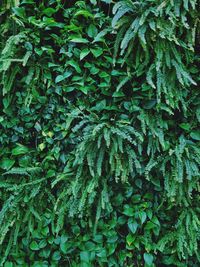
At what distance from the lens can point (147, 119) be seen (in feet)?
9.91

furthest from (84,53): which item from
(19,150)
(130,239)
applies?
(130,239)

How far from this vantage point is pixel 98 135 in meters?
2.98

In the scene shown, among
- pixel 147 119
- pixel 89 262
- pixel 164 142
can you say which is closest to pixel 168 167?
pixel 164 142

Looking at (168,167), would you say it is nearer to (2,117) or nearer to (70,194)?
(70,194)

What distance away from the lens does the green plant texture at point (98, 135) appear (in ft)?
9.84

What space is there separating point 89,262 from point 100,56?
1751 millimetres

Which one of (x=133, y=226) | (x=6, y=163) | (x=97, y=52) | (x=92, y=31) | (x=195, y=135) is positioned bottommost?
(x=133, y=226)

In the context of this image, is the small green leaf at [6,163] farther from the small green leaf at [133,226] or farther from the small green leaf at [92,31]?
the small green leaf at [92,31]

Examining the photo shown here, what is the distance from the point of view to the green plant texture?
3.00 meters

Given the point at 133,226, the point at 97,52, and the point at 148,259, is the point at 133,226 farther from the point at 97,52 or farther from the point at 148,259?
the point at 97,52

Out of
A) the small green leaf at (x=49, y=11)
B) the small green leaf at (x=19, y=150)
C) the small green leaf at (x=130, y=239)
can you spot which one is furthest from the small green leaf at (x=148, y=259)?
the small green leaf at (x=49, y=11)

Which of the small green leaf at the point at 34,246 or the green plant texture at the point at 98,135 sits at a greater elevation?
the green plant texture at the point at 98,135

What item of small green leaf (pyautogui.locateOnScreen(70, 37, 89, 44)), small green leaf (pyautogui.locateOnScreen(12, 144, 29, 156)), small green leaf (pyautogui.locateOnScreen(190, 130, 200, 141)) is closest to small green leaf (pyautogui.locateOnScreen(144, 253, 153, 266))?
small green leaf (pyautogui.locateOnScreen(190, 130, 200, 141))

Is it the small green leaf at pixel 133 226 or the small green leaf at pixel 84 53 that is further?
the small green leaf at pixel 133 226
